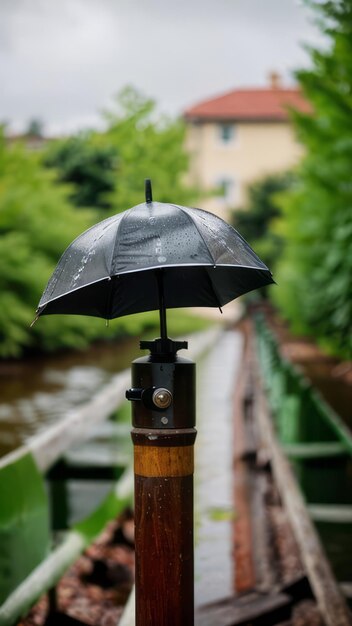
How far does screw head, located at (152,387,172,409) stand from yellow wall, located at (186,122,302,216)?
46.2 meters

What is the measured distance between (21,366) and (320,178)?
7889mm

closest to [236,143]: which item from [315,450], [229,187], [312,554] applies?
[229,187]

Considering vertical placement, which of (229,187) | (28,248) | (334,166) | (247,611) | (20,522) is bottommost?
(247,611)

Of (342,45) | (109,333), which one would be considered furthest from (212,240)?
(109,333)

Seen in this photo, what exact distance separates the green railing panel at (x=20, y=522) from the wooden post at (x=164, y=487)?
1015 mm

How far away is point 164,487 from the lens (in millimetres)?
→ 2525

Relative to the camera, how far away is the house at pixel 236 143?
4916 cm

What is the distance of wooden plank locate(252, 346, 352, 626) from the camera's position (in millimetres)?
3373

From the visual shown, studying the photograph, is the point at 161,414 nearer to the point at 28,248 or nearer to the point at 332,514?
the point at 332,514

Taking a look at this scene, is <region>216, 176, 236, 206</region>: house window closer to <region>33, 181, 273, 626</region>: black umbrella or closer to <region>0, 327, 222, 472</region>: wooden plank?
<region>0, 327, 222, 472</region>: wooden plank

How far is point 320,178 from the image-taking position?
275 inches

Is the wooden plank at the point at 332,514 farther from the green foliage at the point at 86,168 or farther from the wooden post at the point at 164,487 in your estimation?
the green foliage at the point at 86,168

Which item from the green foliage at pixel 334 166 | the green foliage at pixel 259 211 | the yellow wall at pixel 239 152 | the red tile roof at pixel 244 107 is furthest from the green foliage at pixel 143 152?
the red tile roof at pixel 244 107

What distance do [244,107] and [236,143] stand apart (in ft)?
9.26
